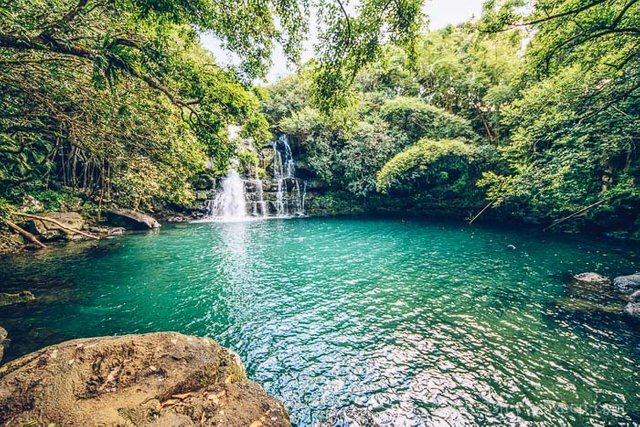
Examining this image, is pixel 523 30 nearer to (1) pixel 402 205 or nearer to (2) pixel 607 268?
(2) pixel 607 268

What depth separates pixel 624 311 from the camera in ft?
24.2

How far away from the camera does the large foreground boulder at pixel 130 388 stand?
276 centimetres

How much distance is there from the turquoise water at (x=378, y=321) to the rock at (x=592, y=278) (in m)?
0.50

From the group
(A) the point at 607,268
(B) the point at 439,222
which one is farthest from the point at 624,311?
(B) the point at 439,222

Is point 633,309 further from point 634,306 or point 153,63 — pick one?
point 153,63

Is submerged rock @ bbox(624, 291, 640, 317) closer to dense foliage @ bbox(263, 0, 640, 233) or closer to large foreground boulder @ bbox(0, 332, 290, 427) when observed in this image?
dense foliage @ bbox(263, 0, 640, 233)

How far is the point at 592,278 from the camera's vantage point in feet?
32.0

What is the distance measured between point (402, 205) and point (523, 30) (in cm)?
A: 2050

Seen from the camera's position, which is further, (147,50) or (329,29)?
(329,29)

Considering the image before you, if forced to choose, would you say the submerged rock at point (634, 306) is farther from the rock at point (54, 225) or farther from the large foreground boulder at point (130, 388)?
the rock at point (54, 225)

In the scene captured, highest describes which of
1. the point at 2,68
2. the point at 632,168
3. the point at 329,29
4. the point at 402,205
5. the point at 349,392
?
the point at 329,29

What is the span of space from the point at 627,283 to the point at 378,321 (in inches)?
354

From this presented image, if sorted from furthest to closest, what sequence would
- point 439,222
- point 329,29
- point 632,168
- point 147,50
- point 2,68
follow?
point 439,222, point 632,168, point 329,29, point 2,68, point 147,50

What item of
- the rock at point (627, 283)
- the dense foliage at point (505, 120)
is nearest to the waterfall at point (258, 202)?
the dense foliage at point (505, 120)
